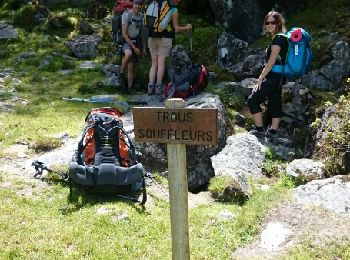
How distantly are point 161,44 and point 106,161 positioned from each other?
17.7 feet

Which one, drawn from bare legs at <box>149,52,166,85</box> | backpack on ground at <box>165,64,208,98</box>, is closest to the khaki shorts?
bare legs at <box>149,52,166,85</box>

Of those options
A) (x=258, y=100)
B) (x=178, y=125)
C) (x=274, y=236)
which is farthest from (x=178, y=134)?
(x=258, y=100)

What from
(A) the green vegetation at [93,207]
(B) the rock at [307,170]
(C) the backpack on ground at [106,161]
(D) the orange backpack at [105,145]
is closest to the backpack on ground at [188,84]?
(A) the green vegetation at [93,207]

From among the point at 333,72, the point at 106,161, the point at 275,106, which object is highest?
the point at 333,72

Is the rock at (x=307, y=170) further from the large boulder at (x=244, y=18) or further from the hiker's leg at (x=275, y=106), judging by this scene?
the large boulder at (x=244, y=18)

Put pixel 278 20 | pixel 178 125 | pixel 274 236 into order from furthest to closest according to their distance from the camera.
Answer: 1. pixel 278 20
2. pixel 274 236
3. pixel 178 125

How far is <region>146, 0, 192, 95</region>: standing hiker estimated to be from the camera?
1180cm

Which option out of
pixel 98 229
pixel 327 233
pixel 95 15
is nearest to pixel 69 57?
pixel 95 15

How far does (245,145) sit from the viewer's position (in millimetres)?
9828

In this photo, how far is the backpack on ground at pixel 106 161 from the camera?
22.9 feet

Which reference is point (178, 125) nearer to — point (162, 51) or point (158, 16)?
point (158, 16)

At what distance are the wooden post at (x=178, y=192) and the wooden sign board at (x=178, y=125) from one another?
78 mm

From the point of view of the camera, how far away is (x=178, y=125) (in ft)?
13.5

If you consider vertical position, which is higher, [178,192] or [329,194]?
[178,192]
